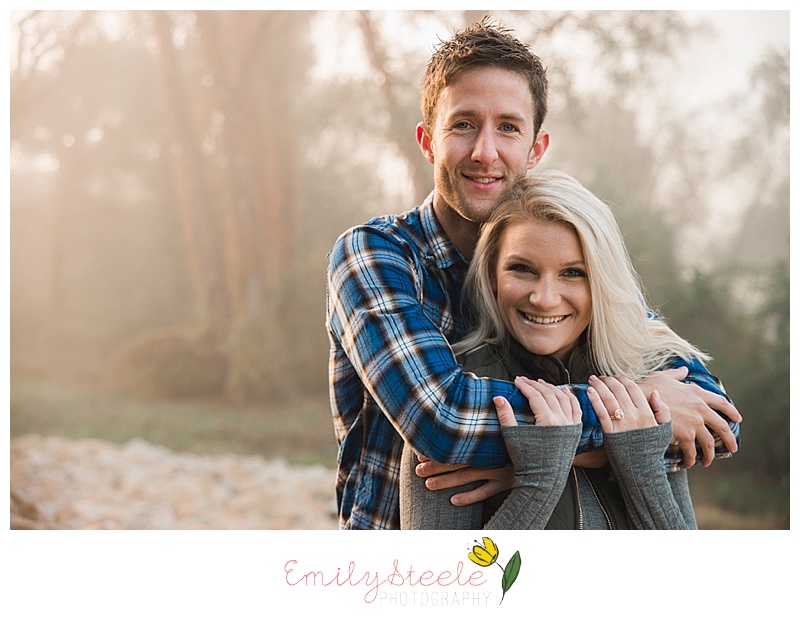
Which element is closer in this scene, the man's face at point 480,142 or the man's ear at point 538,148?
→ the man's face at point 480,142

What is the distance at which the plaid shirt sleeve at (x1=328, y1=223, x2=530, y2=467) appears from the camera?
1559 millimetres

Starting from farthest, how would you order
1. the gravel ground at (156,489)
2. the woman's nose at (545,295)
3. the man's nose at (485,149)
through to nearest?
the gravel ground at (156,489), the man's nose at (485,149), the woman's nose at (545,295)

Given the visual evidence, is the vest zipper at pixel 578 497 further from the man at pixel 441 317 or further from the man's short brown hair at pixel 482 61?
the man's short brown hair at pixel 482 61

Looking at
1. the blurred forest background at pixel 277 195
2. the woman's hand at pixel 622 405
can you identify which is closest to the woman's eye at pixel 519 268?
the woman's hand at pixel 622 405

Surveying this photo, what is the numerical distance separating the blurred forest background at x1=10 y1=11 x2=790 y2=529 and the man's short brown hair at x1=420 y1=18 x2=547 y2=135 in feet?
13.7

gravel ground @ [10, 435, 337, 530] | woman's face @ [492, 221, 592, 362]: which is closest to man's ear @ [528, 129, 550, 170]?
woman's face @ [492, 221, 592, 362]

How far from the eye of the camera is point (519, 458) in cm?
155

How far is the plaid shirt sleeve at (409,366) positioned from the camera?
1559mm
